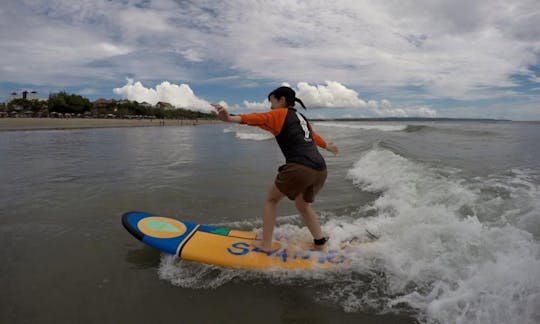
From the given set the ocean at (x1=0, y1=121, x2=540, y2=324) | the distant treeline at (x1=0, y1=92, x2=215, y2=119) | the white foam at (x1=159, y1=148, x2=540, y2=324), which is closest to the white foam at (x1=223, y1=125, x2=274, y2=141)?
the ocean at (x1=0, y1=121, x2=540, y2=324)

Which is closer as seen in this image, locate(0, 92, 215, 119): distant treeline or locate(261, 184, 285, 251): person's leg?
locate(261, 184, 285, 251): person's leg

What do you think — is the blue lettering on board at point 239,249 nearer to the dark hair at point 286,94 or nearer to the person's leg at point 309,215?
the person's leg at point 309,215

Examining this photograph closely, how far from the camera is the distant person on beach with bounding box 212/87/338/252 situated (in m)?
3.68

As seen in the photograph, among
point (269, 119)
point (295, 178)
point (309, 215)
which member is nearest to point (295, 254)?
point (309, 215)

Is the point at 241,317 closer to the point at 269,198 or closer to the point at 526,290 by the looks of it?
the point at 269,198

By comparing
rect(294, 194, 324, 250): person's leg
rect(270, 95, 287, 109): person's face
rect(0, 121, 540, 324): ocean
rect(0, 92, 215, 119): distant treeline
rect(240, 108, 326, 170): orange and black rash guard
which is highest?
rect(0, 92, 215, 119): distant treeline

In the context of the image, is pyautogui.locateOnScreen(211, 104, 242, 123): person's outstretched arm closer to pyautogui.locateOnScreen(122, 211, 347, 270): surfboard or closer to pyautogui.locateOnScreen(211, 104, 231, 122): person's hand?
pyautogui.locateOnScreen(211, 104, 231, 122): person's hand

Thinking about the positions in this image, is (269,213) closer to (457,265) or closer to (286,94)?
(286,94)

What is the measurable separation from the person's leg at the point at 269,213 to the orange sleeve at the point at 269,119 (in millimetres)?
706

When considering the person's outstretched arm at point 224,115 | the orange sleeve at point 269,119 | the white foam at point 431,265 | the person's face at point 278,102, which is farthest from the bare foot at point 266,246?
the person's face at point 278,102

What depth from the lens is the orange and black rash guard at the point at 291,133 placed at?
3.68 meters

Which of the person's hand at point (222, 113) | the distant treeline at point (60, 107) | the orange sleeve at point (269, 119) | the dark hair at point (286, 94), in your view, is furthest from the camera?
the distant treeline at point (60, 107)

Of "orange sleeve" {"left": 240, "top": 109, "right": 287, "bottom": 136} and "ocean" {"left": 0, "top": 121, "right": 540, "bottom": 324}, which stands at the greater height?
"orange sleeve" {"left": 240, "top": 109, "right": 287, "bottom": 136}

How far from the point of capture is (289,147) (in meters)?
3.80
